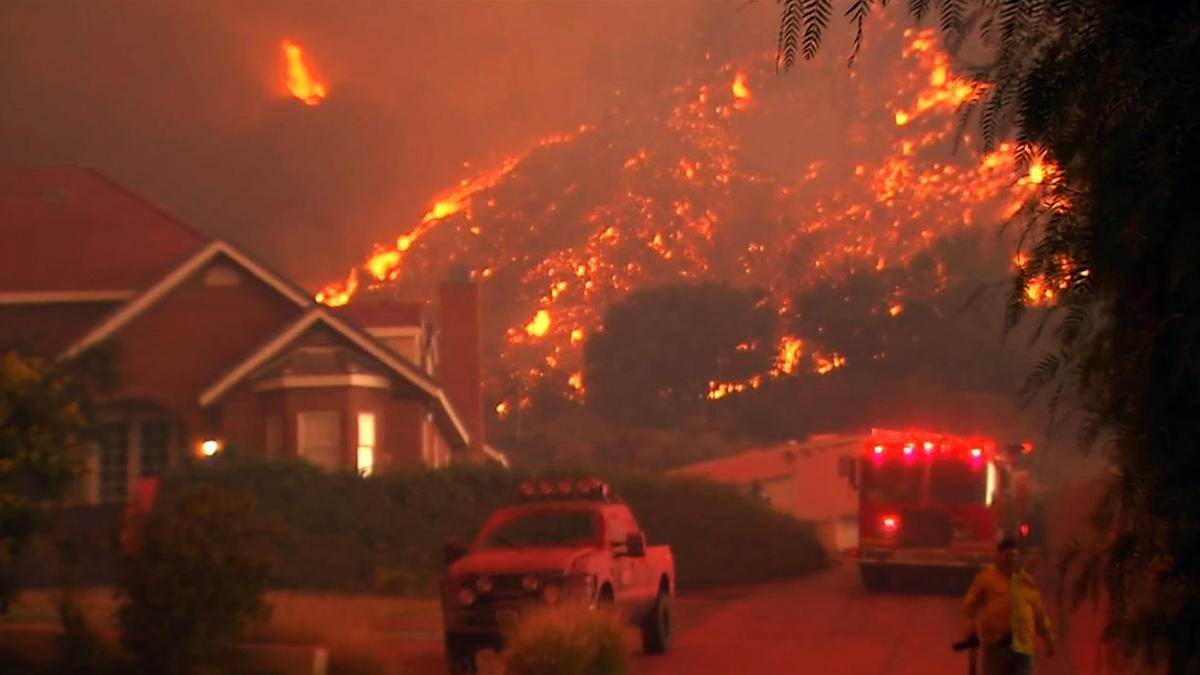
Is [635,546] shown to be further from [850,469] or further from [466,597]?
[850,469]

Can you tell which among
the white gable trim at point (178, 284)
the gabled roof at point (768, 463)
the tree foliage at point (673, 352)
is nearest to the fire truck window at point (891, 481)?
the white gable trim at point (178, 284)

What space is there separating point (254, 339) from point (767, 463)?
18521 millimetres

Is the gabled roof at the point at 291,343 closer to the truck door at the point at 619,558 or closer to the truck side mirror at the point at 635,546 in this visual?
the truck door at the point at 619,558

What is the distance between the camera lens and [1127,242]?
229 inches

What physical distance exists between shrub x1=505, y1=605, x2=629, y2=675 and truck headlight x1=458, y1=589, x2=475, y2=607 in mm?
2135

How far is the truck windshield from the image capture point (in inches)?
705

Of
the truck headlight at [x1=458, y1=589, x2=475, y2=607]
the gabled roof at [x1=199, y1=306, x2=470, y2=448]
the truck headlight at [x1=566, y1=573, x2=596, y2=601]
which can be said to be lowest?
the truck headlight at [x1=458, y1=589, x2=475, y2=607]

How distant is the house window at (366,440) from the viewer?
110 feet

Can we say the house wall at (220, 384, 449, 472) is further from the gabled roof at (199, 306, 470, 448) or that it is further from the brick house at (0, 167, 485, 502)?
the gabled roof at (199, 306, 470, 448)

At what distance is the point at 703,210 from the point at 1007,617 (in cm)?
9730

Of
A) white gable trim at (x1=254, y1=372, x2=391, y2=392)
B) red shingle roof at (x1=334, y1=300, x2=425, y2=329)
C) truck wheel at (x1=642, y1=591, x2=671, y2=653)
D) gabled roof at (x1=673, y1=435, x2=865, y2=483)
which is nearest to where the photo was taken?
truck wheel at (x1=642, y1=591, x2=671, y2=653)

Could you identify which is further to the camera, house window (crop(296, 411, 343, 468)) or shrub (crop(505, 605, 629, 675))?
house window (crop(296, 411, 343, 468))

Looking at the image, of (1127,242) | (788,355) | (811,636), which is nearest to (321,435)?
(811,636)

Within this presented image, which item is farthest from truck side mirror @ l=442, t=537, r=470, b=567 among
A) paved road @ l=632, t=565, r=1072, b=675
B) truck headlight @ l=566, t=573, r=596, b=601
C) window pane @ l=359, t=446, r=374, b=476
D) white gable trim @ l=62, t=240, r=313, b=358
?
white gable trim @ l=62, t=240, r=313, b=358
